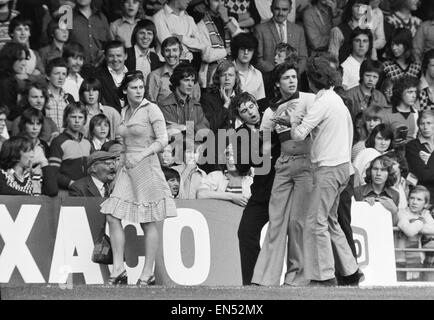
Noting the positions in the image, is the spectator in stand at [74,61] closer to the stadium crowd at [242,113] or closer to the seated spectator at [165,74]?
the stadium crowd at [242,113]

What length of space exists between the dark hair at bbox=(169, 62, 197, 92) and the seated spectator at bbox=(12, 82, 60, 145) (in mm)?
1396

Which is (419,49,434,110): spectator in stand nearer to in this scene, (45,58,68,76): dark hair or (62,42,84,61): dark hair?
(62,42,84,61): dark hair

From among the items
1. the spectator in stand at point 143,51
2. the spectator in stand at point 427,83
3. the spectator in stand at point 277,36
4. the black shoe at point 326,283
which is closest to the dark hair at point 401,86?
the spectator in stand at point 427,83

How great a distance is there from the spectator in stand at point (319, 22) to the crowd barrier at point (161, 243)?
358cm

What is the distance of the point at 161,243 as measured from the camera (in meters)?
14.0

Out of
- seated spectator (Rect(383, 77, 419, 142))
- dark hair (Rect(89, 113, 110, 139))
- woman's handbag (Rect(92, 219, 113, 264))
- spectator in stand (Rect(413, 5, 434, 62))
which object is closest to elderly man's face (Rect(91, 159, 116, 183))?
dark hair (Rect(89, 113, 110, 139))

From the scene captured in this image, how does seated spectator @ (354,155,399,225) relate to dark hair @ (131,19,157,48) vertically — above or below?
below

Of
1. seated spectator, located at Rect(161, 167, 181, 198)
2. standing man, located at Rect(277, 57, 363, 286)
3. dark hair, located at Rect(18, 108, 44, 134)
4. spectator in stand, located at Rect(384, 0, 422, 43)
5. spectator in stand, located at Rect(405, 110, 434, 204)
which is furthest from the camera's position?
spectator in stand, located at Rect(384, 0, 422, 43)

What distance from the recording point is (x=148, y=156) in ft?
41.2

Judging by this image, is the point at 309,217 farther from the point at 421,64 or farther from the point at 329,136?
the point at 421,64

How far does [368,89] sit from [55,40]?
3.90 meters

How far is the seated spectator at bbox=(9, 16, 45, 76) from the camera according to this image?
15.8 meters

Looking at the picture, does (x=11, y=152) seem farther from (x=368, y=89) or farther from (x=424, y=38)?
(x=424, y=38)

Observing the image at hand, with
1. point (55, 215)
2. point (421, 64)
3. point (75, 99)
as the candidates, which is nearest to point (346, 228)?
point (55, 215)
